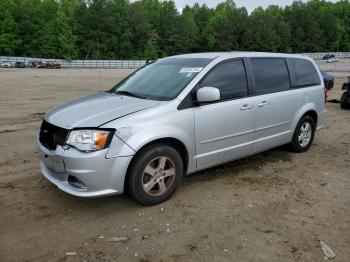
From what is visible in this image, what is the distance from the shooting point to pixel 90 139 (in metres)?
3.69

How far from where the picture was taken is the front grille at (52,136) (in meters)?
3.82

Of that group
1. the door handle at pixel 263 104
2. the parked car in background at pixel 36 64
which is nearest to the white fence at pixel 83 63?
the parked car in background at pixel 36 64

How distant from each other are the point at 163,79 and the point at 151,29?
90.2 meters

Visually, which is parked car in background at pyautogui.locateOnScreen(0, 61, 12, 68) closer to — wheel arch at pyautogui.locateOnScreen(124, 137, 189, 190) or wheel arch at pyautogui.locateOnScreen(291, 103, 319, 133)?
wheel arch at pyautogui.locateOnScreen(291, 103, 319, 133)

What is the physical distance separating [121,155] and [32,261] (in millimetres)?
1265

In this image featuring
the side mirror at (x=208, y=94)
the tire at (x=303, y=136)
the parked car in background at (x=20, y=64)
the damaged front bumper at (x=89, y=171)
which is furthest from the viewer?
the parked car in background at (x=20, y=64)

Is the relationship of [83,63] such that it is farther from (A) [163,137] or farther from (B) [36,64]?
(A) [163,137]

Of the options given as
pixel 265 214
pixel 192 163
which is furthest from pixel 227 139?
pixel 265 214

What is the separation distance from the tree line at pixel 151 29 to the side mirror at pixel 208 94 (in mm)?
74964

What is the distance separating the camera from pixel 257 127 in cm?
512

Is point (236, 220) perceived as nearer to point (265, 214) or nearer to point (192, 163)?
point (265, 214)

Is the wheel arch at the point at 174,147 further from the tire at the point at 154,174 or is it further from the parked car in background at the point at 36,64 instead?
the parked car in background at the point at 36,64

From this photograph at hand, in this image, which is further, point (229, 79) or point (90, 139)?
point (229, 79)

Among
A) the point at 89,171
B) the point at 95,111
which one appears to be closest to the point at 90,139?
the point at 89,171
